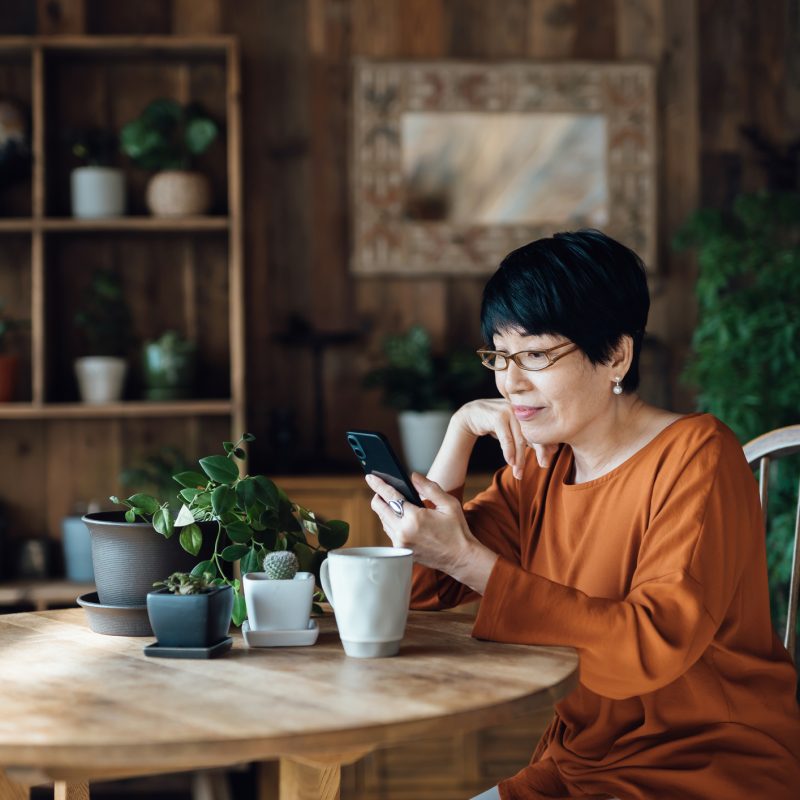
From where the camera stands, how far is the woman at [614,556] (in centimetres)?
124

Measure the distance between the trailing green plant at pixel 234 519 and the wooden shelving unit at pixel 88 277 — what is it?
6.60 ft

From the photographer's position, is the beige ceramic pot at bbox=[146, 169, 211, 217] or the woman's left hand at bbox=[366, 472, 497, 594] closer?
the woman's left hand at bbox=[366, 472, 497, 594]

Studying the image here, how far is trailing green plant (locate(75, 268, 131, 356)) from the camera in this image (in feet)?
Result: 10.6

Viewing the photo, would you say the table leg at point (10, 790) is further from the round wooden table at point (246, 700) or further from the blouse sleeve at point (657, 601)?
the blouse sleeve at point (657, 601)

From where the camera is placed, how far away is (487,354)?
1529 mm

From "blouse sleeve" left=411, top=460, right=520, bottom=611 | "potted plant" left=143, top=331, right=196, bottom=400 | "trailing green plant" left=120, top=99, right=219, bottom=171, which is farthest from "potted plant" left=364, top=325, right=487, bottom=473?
"blouse sleeve" left=411, top=460, right=520, bottom=611

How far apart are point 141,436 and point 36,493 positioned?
0.37 meters

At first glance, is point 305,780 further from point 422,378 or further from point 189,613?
point 422,378

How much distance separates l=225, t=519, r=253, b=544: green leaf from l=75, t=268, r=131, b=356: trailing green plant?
207cm

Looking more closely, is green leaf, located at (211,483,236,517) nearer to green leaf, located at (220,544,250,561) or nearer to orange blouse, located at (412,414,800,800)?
green leaf, located at (220,544,250,561)

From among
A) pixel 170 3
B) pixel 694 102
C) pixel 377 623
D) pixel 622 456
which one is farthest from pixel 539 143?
pixel 377 623

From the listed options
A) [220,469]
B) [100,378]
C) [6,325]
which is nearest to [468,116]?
[100,378]

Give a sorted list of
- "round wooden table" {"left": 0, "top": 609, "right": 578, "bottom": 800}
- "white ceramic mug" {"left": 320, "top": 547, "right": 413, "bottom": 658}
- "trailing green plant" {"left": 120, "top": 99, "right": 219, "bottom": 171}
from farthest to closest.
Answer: "trailing green plant" {"left": 120, "top": 99, "right": 219, "bottom": 171}
"white ceramic mug" {"left": 320, "top": 547, "right": 413, "bottom": 658}
"round wooden table" {"left": 0, "top": 609, "right": 578, "bottom": 800}

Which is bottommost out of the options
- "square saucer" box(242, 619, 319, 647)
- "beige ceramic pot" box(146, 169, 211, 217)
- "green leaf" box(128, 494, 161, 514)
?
"square saucer" box(242, 619, 319, 647)
